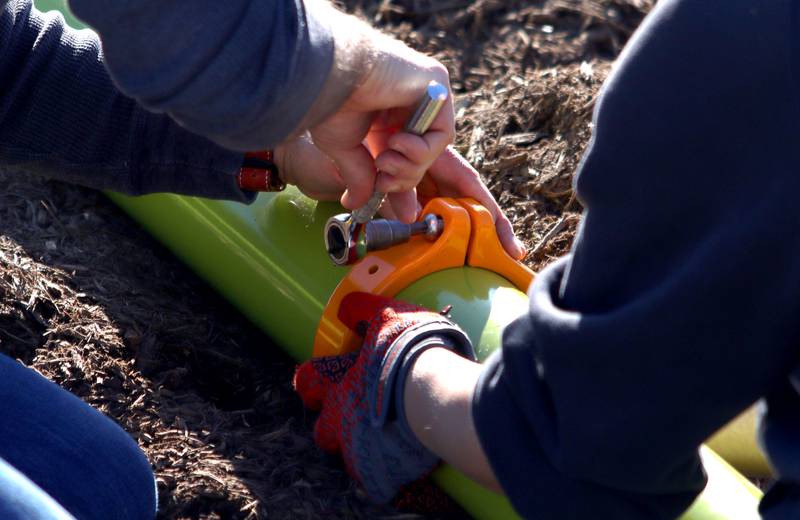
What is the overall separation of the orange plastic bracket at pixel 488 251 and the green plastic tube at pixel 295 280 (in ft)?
0.06

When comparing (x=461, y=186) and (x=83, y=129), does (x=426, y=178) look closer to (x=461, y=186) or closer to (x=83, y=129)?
(x=461, y=186)

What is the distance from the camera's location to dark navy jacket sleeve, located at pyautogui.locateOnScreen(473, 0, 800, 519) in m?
1.17

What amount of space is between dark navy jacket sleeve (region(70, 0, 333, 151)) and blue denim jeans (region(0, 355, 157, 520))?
504 mm

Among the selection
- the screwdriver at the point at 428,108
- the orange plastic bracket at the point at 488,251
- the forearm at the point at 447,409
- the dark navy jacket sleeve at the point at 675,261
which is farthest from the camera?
the orange plastic bracket at the point at 488,251

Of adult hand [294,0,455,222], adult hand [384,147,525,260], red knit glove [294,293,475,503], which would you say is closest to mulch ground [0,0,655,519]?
red knit glove [294,293,475,503]

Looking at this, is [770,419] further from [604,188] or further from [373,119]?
[373,119]

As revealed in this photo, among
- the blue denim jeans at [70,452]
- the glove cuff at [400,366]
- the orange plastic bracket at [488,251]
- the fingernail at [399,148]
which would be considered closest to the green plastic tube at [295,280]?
the orange plastic bracket at [488,251]

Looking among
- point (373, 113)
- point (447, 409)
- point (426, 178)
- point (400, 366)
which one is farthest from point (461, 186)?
point (447, 409)

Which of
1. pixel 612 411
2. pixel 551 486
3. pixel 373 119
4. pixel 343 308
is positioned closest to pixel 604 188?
pixel 612 411

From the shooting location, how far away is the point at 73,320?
210cm

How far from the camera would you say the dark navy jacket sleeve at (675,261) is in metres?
1.17

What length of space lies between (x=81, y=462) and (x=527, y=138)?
146 cm

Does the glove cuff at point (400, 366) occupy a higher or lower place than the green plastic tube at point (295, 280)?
higher

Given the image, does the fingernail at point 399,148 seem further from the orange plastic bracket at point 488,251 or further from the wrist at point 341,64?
the orange plastic bracket at point 488,251
